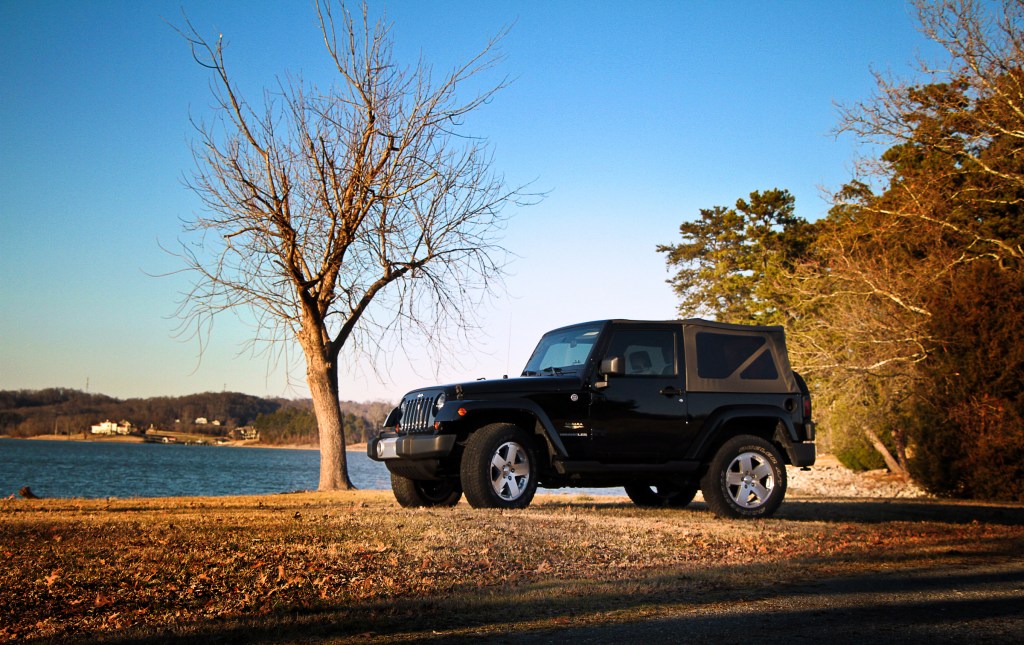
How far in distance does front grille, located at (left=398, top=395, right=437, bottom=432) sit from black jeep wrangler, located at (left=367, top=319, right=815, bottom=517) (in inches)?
0.8

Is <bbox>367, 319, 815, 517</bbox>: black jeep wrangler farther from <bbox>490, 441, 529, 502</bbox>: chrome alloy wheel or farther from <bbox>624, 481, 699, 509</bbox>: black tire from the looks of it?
<bbox>624, 481, 699, 509</bbox>: black tire

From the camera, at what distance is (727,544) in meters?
8.66

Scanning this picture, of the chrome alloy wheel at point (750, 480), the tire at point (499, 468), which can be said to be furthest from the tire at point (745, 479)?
the tire at point (499, 468)

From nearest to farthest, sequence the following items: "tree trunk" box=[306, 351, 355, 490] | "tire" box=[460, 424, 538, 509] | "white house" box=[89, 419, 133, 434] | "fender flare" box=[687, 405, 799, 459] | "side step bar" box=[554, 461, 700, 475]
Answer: "tire" box=[460, 424, 538, 509]
"side step bar" box=[554, 461, 700, 475]
"fender flare" box=[687, 405, 799, 459]
"tree trunk" box=[306, 351, 355, 490]
"white house" box=[89, 419, 133, 434]

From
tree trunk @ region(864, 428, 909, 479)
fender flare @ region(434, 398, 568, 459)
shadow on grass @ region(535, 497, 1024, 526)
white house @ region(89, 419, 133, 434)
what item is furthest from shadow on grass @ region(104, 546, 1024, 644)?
white house @ region(89, 419, 133, 434)

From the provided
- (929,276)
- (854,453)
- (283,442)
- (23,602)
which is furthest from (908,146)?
(283,442)

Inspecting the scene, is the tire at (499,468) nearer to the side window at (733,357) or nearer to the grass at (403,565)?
the grass at (403,565)

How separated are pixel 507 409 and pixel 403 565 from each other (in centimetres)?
350

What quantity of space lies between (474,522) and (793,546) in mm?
3073

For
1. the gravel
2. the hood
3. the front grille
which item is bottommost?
the gravel

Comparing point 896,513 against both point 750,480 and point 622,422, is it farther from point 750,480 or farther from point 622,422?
point 622,422

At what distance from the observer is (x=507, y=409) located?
10320 mm

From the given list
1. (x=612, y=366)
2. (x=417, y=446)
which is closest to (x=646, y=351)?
(x=612, y=366)

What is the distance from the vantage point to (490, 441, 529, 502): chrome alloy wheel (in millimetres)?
10195
